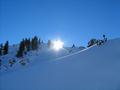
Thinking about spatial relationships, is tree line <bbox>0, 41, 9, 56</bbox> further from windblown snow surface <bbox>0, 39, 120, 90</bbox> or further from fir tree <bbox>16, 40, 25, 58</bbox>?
windblown snow surface <bbox>0, 39, 120, 90</bbox>

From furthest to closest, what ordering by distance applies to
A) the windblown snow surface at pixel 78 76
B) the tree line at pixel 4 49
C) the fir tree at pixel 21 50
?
the tree line at pixel 4 49 < the fir tree at pixel 21 50 < the windblown snow surface at pixel 78 76

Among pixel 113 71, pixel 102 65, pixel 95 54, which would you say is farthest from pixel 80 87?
pixel 95 54

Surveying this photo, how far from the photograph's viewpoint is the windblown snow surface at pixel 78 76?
21.6m

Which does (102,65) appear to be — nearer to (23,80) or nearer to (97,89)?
(97,89)

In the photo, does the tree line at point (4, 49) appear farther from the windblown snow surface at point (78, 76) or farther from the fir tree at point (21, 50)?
the windblown snow surface at point (78, 76)

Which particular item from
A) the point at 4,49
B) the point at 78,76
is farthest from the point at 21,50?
the point at 78,76

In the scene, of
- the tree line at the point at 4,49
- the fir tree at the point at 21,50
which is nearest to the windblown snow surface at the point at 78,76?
the fir tree at the point at 21,50

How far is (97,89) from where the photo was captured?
2020 centimetres

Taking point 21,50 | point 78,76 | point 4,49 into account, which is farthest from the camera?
point 4,49

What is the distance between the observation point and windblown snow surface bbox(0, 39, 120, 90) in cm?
2164

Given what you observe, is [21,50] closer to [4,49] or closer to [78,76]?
[4,49]

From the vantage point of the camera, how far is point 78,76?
80.5 feet

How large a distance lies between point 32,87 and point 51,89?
9.35 feet

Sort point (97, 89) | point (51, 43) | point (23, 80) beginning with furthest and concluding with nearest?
point (51, 43) → point (23, 80) → point (97, 89)
